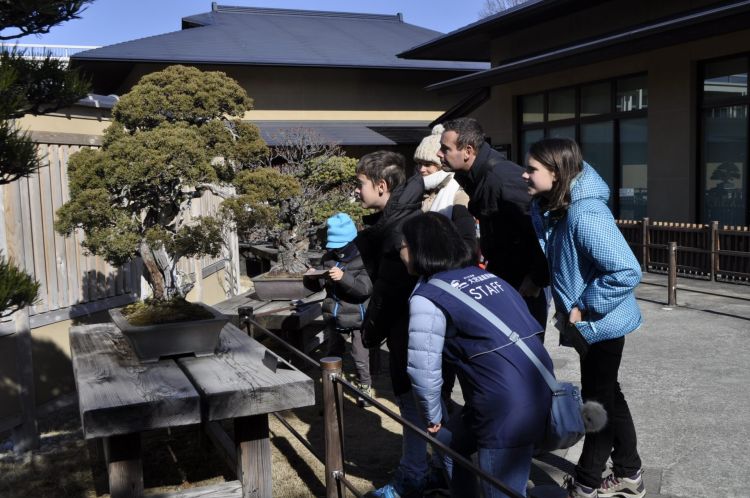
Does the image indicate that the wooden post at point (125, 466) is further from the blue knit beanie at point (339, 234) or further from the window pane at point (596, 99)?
the window pane at point (596, 99)

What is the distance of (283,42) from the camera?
22.9 metres

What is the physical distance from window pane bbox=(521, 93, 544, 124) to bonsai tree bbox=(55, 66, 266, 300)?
12.5m

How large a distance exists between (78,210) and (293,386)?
1.93m

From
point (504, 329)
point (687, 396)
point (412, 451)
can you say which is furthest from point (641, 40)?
point (504, 329)

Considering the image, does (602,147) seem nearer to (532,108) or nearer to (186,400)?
(532,108)

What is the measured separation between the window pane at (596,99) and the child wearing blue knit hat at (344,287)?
34.1 feet

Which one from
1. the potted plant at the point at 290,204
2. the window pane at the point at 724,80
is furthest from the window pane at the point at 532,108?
the potted plant at the point at 290,204

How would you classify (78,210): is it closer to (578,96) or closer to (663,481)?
(663,481)

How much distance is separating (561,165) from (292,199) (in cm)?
644

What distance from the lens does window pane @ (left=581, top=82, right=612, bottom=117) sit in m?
14.7

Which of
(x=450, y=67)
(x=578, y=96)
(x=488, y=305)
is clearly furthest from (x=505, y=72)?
(x=488, y=305)

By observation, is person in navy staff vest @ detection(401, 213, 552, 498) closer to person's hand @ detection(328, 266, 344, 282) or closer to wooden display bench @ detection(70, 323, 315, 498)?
wooden display bench @ detection(70, 323, 315, 498)

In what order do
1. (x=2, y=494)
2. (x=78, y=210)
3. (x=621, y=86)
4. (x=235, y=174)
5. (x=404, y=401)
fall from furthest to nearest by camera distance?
1. (x=621, y=86)
2. (x=235, y=174)
3. (x=2, y=494)
4. (x=78, y=210)
5. (x=404, y=401)

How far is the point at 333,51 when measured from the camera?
22.4m
